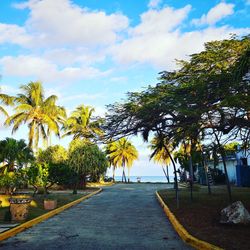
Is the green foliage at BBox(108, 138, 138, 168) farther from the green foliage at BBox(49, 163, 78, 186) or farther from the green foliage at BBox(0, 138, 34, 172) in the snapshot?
the green foliage at BBox(0, 138, 34, 172)

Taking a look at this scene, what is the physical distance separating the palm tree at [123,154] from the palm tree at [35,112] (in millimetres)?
32070

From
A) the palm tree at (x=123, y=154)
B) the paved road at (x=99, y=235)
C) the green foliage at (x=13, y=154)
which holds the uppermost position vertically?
the palm tree at (x=123, y=154)

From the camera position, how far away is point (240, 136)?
1570 centimetres

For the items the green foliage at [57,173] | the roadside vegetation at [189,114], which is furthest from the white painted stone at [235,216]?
the green foliage at [57,173]

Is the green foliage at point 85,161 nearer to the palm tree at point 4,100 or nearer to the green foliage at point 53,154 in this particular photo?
the green foliage at point 53,154

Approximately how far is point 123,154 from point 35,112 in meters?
35.7

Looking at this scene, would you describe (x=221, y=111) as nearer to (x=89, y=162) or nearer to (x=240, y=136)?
(x=240, y=136)

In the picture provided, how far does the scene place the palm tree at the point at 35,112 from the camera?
41719 mm

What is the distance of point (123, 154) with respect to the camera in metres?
75.9

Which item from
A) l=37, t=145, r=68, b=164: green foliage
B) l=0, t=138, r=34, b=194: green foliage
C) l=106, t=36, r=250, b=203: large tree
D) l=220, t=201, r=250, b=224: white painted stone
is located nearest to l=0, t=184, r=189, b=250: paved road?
l=220, t=201, r=250, b=224: white painted stone

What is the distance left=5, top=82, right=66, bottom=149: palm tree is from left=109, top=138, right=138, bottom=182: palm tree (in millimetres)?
32070

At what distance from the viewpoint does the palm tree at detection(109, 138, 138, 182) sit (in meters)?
75.4

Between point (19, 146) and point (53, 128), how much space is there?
17509 mm

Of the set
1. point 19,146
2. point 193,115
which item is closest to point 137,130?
point 193,115
